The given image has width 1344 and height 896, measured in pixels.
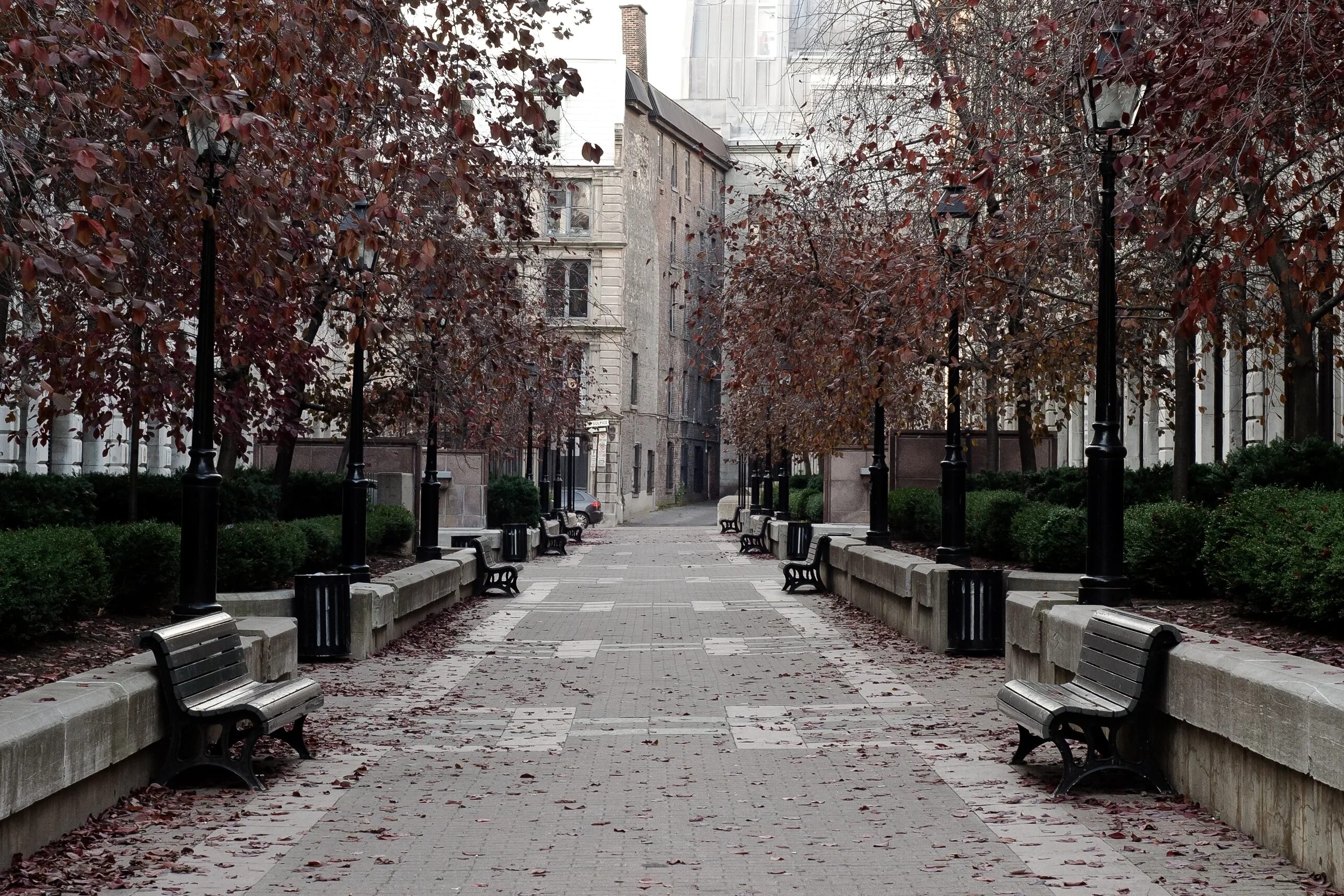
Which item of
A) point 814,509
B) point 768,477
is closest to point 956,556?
point 814,509

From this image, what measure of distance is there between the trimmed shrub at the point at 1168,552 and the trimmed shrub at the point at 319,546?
8751mm

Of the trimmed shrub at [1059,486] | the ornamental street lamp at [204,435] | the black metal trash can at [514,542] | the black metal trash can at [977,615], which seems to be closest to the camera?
the ornamental street lamp at [204,435]

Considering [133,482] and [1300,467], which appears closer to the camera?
[1300,467]

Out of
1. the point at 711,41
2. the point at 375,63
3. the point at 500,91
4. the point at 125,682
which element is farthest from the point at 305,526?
the point at 711,41

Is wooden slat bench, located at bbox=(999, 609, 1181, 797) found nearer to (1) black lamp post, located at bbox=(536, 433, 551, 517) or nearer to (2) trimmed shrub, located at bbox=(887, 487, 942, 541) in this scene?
(2) trimmed shrub, located at bbox=(887, 487, 942, 541)

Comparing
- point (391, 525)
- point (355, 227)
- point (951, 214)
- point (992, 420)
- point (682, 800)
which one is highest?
point (951, 214)

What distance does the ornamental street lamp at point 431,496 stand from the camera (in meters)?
23.1

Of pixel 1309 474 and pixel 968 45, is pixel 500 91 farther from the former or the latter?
pixel 1309 474

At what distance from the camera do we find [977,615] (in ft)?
53.6

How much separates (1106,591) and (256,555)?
8.70m

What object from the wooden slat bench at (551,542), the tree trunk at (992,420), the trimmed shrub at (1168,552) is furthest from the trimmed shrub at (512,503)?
the trimmed shrub at (1168,552)

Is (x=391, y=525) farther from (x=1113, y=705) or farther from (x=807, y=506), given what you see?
(x=807, y=506)

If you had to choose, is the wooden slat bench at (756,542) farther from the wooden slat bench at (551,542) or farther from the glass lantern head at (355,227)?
the glass lantern head at (355,227)

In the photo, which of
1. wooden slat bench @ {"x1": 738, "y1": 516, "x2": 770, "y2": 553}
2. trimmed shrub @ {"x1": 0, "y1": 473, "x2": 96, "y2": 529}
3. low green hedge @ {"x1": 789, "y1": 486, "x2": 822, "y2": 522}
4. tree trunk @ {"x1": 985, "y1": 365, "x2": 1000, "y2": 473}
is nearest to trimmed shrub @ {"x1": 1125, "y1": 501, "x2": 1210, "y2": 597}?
tree trunk @ {"x1": 985, "y1": 365, "x2": 1000, "y2": 473}
